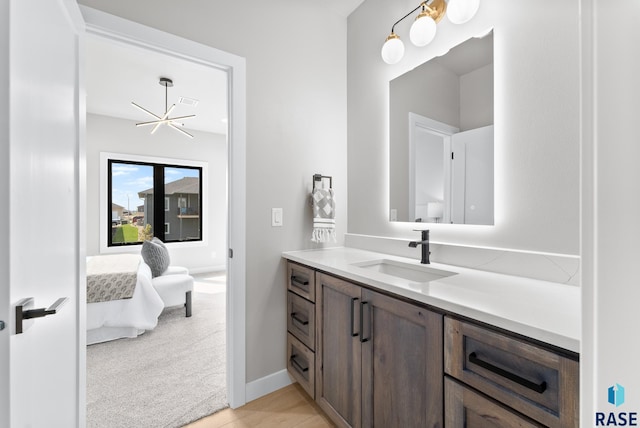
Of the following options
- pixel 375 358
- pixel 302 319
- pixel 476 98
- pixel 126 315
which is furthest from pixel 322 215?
pixel 126 315

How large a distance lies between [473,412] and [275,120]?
1783 mm

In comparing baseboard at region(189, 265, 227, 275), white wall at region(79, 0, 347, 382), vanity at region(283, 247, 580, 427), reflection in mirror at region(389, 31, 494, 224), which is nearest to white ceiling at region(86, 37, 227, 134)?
white wall at region(79, 0, 347, 382)

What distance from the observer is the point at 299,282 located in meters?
1.80

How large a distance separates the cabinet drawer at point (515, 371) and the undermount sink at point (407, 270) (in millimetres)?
510

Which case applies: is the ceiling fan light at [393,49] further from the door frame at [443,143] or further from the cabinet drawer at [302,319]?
the cabinet drawer at [302,319]

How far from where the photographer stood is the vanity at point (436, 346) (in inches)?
29.2

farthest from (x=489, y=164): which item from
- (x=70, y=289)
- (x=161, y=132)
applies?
(x=161, y=132)

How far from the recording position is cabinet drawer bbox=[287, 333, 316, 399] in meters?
1.67

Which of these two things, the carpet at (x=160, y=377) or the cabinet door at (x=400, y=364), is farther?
the carpet at (x=160, y=377)

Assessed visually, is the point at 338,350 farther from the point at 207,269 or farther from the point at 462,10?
the point at 207,269

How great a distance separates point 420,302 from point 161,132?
5223 mm

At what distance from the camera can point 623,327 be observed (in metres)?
0.42

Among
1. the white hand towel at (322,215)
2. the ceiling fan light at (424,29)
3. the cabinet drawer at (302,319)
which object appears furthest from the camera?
the white hand towel at (322,215)

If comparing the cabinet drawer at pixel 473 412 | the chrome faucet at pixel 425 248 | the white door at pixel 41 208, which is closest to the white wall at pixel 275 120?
the white door at pixel 41 208
